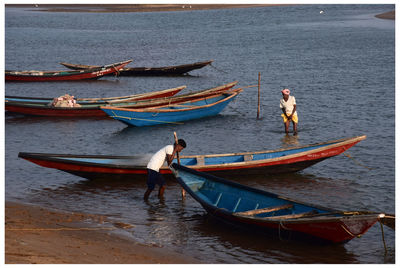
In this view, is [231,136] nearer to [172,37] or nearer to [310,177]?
[310,177]

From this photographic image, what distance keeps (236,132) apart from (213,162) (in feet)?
21.8

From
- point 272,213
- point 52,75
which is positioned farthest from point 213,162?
point 52,75

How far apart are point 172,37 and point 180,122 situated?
37761mm

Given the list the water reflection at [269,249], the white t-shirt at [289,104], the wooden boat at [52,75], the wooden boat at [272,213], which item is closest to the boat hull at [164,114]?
the white t-shirt at [289,104]

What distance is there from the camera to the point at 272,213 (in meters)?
11.0

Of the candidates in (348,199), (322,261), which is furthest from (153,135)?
(322,261)

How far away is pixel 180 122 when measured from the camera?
22.3 meters

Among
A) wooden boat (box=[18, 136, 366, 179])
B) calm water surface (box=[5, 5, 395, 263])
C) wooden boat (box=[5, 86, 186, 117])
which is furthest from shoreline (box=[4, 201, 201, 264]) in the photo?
wooden boat (box=[5, 86, 186, 117])

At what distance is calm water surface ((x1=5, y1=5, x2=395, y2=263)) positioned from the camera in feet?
36.7

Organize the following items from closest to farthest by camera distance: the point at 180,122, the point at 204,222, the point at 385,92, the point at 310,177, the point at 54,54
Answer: the point at 204,222
the point at 310,177
the point at 180,122
the point at 385,92
the point at 54,54

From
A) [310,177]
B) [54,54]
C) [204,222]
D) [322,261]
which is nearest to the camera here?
[322,261]

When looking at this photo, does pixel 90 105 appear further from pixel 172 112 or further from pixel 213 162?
pixel 213 162

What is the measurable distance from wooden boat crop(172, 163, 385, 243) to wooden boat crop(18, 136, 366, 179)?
163cm

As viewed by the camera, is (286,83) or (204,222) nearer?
(204,222)
